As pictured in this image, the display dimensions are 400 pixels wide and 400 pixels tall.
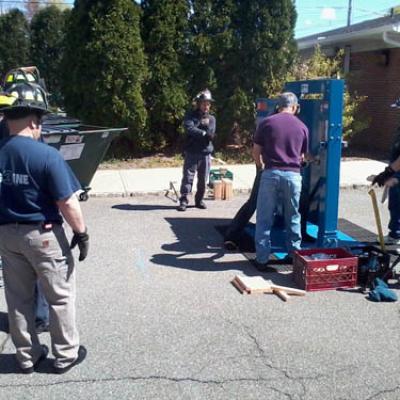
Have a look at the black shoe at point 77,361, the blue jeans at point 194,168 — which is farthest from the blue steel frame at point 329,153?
the black shoe at point 77,361

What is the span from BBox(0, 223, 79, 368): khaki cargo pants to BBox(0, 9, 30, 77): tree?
21.2 meters

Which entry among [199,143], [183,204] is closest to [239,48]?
[199,143]

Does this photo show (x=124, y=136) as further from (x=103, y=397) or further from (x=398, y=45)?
(x=103, y=397)

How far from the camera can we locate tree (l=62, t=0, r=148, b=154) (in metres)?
11.8

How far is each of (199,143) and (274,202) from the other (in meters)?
2.95

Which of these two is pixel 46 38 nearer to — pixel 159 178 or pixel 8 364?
pixel 159 178

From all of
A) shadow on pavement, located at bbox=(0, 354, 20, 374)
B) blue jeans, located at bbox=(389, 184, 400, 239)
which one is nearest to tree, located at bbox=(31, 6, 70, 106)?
blue jeans, located at bbox=(389, 184, 400, 239)

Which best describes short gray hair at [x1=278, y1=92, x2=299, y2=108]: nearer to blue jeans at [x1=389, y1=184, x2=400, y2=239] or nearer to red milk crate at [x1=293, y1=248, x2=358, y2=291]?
red milk crate at [x1=293, y1=248, x2=358, y2=291]

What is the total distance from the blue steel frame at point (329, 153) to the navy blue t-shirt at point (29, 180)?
3311mm

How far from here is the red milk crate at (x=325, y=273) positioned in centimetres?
512

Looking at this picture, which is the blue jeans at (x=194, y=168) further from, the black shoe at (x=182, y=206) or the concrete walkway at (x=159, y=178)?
the concrete walkway at (x=159, y=178)

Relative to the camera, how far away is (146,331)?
170 inches

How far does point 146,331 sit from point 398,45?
1154 centimetres

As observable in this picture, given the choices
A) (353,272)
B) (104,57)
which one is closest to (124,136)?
(104,57)
